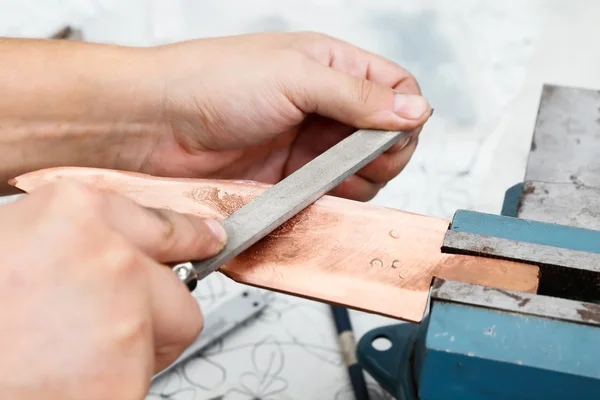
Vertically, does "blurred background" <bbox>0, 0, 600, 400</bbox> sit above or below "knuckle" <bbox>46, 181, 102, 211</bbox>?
below

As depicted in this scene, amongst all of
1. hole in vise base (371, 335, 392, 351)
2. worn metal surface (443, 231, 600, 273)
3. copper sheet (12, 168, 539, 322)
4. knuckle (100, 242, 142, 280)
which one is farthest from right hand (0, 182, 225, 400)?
hole in vise base (371, 335, 392, 351)

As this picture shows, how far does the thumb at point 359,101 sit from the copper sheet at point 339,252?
0.59ft

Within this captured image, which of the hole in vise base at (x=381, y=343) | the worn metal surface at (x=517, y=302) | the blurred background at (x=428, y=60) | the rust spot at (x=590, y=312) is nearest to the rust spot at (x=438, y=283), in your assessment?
the worn metal surface at (x=517, y=302)

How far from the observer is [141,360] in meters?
0.46

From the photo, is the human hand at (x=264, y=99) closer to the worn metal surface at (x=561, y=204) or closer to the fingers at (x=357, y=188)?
the fingers at (x=357, y=188)

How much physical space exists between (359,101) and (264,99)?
127mm

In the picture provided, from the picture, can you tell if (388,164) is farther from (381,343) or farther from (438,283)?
(438,283)

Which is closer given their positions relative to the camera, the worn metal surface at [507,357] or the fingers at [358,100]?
the worn metal surface at [507,357]

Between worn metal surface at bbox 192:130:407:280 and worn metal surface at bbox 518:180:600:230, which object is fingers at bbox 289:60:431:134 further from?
worn metal surface at bbox 518:180:600:230

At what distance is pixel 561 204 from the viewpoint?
71 cm

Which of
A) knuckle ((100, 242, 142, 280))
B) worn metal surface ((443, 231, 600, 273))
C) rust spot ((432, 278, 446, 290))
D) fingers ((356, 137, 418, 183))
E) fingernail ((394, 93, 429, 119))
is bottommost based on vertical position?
fingers ((356, 137, 418, 183))

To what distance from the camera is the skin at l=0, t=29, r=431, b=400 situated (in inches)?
16.9

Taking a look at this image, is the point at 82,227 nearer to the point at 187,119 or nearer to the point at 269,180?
the point at 187,119

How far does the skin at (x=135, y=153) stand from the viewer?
1.41 feet
